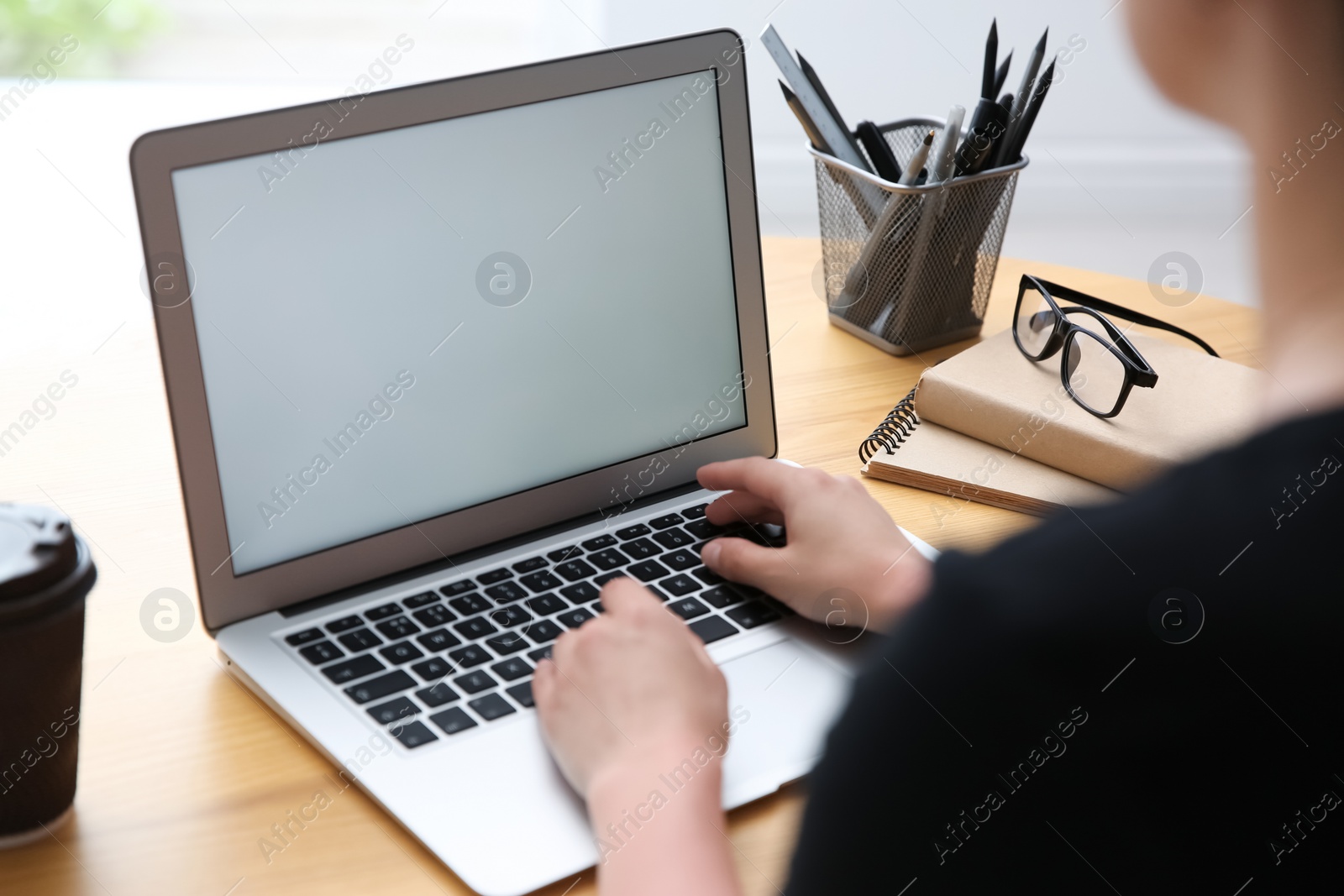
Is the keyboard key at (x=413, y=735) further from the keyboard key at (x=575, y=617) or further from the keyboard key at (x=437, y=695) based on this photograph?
the keyboard key at (x=575, y=617)

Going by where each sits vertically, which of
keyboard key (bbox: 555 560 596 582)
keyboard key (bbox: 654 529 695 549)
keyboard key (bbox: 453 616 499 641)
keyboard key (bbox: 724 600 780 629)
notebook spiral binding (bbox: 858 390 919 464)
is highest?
keyboard key (bbox: 453 616 499 641)

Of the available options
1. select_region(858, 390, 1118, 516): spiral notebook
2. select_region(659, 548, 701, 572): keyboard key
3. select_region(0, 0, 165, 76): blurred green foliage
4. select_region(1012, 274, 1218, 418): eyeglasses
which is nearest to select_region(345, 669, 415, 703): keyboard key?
select_region(659, 548, 701, 572): keyboard key

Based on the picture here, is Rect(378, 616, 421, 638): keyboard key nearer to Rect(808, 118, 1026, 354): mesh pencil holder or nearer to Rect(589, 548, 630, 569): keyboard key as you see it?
Rect(589, 548, 630, 569): keyboard key

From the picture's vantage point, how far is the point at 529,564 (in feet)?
2.59

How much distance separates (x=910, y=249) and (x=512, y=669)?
0.66 meters

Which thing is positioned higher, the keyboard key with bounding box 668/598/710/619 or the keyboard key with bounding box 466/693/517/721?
the keyboard key with bounding box 466/693/517/721

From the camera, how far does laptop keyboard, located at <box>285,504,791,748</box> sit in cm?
66

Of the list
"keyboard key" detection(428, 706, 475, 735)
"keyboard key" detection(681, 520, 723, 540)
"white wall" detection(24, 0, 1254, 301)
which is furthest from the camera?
"white wall" detection(24, 0, 1254, 301)

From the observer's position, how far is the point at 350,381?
2.43ft

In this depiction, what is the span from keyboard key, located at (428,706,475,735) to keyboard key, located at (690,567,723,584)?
0.21 m

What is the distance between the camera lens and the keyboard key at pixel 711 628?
733mm

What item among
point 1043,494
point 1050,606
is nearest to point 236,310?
point 1050,606

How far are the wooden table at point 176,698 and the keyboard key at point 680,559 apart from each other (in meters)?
0.19

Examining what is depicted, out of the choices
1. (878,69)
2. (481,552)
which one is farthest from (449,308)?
(878,69)
